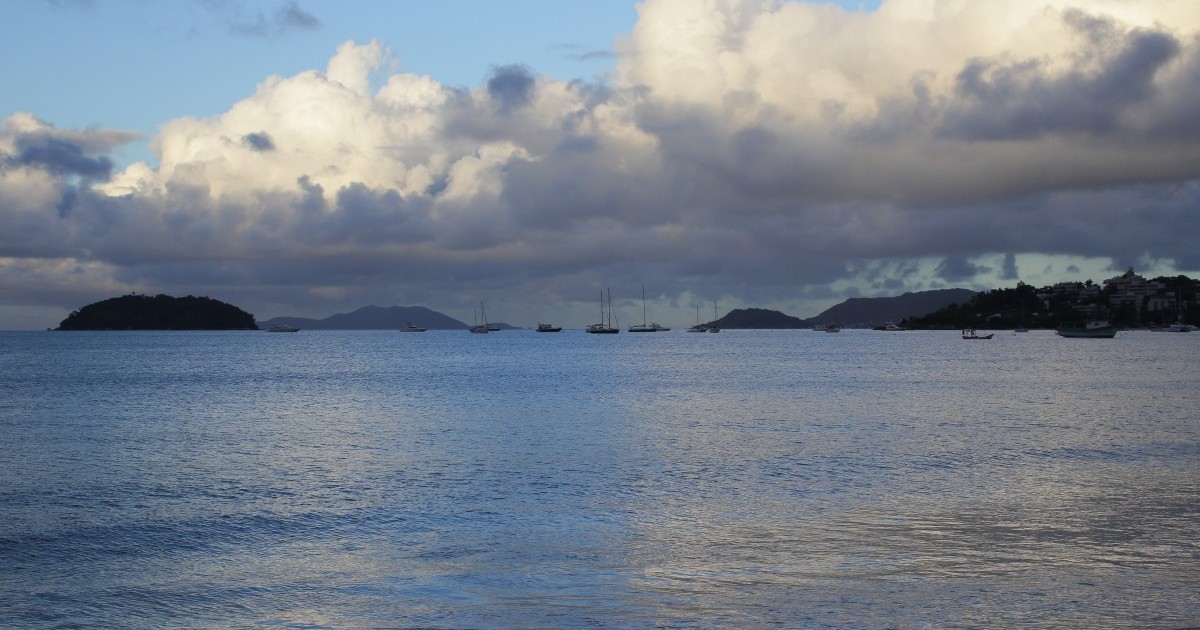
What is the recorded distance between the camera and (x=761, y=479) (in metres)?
33.5

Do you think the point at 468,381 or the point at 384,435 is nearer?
the point at 384,435

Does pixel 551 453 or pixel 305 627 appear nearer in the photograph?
pixel 305 627

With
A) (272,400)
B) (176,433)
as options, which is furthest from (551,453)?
(272,400)

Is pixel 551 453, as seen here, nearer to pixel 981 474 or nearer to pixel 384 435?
pixel 384 435

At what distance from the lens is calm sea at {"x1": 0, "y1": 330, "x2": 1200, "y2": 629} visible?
1797 centimetres

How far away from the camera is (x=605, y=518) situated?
87.9 ft

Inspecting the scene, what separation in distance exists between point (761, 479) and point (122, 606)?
68.2 ft

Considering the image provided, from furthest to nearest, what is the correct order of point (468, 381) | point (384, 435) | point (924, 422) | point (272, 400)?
point (468, 381) → point (272, 400) → point (924, 422) → point (384, 435)

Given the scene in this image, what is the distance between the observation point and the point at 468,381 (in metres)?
101

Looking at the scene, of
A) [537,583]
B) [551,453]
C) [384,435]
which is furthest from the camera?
[384,435]

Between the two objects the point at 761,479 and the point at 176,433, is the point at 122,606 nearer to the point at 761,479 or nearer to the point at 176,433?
the point at 761,479

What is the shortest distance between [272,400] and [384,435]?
29.1 metres

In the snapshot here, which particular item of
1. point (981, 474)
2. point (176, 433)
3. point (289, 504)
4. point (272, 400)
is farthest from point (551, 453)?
point (272, 400)

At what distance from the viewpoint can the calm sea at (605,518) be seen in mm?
17969
